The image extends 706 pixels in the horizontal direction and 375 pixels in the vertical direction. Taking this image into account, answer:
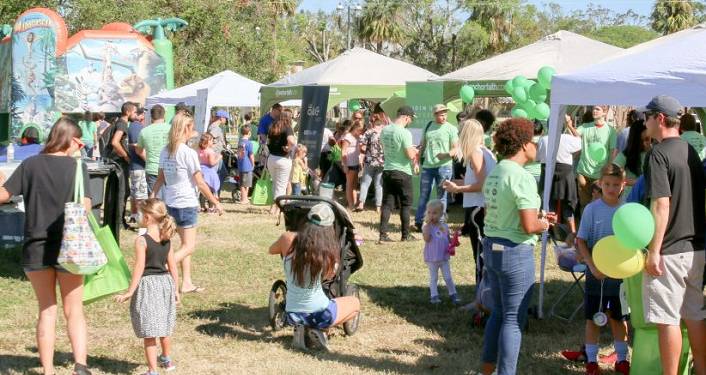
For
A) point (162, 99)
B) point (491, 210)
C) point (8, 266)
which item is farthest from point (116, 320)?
point (162, 99)

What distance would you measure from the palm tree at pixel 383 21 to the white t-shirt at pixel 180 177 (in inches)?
1871

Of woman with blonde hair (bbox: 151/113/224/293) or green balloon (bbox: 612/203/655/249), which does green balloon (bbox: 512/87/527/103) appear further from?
green balloon (bbox: 612/203/655/249)

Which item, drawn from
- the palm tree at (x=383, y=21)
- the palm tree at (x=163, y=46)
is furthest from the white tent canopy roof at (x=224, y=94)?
the palm tree at (x=383, y=21)

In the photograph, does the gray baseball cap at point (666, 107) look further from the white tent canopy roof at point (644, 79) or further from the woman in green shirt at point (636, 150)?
the woman in green shirt at point (636, 150)

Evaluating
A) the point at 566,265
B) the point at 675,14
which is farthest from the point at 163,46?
the point at 675,14

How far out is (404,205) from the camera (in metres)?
10.8

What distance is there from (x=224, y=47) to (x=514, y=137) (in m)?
33.6

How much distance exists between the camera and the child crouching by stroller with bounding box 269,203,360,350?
234 inches

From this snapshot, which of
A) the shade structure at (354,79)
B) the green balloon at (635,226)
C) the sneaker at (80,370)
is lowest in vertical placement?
the sneaker at (80,370)

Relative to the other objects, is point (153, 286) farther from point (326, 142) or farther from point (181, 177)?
point (326, 142)

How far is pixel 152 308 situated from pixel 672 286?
9.98 ft

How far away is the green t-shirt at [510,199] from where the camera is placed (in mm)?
4840

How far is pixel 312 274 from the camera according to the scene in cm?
594

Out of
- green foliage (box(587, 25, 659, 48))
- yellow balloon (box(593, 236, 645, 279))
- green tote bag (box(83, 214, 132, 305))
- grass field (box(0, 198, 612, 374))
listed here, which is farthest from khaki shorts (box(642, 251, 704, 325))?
green foliage (box(587, 25, 659, 48))
